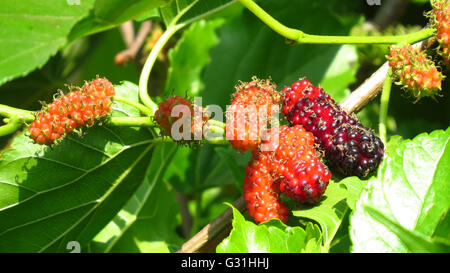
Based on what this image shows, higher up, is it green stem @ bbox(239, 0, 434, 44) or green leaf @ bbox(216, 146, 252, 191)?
green stem @ bbox(239, 0, 434, 44)

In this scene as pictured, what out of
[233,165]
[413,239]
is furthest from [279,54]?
[413,239]

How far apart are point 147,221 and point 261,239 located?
2.09 ft

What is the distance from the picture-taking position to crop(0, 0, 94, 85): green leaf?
755 mm

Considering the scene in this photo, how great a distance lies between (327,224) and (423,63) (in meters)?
Result: 0.32

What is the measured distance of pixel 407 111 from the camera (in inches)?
74.6

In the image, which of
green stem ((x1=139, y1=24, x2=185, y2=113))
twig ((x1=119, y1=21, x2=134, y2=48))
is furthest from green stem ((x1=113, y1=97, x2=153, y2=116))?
twig ((x1=119, y1=21, x2=134, y2=48))

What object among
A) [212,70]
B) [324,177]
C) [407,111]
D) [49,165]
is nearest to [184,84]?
[212,70]

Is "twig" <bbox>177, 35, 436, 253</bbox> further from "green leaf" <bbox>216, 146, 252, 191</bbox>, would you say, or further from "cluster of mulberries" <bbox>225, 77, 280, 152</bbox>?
"green leaf" <bbox>216, 146, 252, 191</bbox>

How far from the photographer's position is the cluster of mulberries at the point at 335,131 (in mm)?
870

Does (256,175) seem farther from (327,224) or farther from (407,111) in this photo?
(407,111)

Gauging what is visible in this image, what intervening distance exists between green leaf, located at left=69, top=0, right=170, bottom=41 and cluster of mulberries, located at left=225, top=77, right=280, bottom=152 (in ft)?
0.70

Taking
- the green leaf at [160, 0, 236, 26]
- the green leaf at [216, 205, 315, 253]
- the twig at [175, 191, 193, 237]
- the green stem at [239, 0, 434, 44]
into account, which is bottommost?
the twig at [175, 191, 193, 237]

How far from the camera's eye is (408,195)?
0.73 metres

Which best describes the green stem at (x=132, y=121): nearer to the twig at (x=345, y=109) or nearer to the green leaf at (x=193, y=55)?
the twig at (x=345, y=109)
